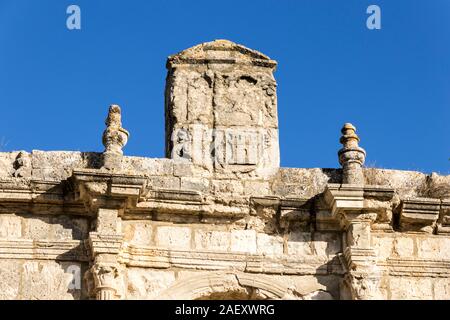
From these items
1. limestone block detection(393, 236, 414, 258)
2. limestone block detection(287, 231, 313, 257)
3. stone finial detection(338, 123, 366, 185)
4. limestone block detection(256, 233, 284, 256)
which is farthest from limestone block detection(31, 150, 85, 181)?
limestone block detection(393, 236, 414, 258)

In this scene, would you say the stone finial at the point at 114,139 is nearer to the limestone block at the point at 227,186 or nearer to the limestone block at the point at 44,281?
the limestone block at the point at 227,186

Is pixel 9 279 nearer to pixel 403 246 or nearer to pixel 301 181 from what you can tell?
pixel 301 181

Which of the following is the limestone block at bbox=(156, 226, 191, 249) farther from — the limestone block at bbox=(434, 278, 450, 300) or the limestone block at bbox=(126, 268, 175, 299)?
the limestone block at bbox=(434, 278, 450, 300)

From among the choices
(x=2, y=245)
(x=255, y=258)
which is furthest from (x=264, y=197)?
(x=2, y=245)

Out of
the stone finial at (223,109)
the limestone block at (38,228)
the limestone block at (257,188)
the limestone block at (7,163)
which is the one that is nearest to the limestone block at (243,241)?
the limestone block at (257,188)

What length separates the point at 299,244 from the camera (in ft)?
45.3

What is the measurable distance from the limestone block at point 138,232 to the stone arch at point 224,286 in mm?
542

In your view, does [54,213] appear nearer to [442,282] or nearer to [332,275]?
[332,275]

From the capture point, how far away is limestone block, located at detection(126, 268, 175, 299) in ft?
43.6

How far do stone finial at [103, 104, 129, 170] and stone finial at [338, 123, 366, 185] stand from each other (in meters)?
2.14
